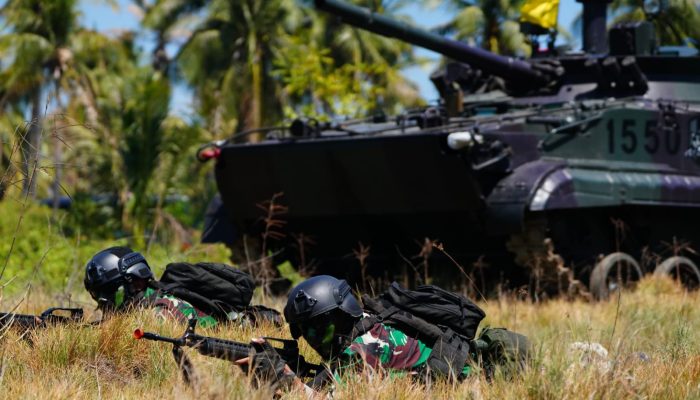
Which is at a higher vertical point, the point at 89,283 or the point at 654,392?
the point at 89,283

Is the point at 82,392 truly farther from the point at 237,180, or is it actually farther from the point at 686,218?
the point at 686,218

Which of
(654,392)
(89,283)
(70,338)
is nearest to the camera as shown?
(654,392)

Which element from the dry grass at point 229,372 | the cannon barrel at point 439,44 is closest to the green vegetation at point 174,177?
the dry grass at point 229,372

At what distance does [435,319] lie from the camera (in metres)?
6.04

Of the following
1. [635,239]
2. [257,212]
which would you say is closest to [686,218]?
[635,239]

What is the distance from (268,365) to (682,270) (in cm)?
755

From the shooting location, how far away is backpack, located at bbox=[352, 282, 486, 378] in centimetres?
589

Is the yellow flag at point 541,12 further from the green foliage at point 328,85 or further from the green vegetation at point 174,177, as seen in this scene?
the green foliage at point 328,85

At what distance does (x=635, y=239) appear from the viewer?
12.1 m

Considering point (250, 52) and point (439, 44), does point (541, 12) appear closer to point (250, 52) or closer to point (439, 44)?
point (439, 44)

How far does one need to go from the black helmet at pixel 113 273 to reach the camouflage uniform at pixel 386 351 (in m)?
1.64

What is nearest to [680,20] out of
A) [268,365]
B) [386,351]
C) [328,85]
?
[328,85]

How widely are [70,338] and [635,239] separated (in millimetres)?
6842

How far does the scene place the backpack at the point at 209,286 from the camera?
7.23 m
